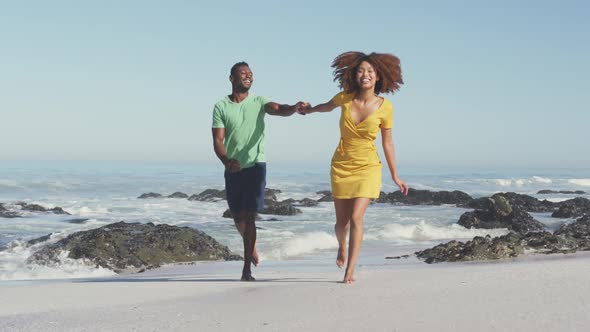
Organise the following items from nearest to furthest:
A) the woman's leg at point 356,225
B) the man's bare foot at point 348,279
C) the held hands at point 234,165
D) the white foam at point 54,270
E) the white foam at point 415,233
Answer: the man's bare foot at point 348,279, the woman's leg at point 356,225, the held hands at point 234,165, the white foam at point 54,270, the white foam at point 415,233

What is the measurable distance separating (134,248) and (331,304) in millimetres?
6273

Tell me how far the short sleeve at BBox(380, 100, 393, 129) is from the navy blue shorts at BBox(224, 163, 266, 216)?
1.31 meters

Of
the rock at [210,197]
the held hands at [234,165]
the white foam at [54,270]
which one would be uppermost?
the held hands at [234,165]

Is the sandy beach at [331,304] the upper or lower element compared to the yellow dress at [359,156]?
lower

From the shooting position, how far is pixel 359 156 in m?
5.64

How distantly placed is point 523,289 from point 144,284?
10.9ft

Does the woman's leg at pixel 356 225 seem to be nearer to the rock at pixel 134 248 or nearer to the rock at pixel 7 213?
the rock at pixel 134 248

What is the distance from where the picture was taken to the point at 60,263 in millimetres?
9922

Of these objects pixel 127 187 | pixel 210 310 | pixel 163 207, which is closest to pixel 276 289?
pixel 210 310

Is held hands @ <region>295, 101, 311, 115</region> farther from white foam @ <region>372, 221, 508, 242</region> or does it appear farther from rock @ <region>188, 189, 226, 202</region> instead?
rock @ <region>188, 189, 226, 202</region>

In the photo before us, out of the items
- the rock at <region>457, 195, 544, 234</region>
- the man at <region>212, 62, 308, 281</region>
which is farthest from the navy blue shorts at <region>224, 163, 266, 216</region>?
the rock at <region>457, 195, 544, 234</region>

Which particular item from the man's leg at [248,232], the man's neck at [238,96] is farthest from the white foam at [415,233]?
the man's neck at [238,96]

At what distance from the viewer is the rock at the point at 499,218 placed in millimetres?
18078

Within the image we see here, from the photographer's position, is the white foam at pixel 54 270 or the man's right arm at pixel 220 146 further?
the white foam at pixel 54 270
